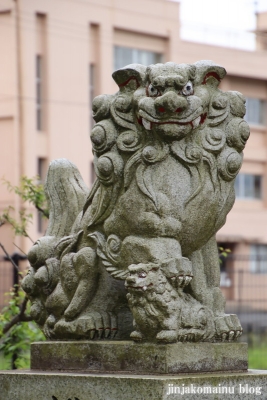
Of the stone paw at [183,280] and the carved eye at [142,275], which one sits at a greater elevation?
the carved eye at [142,275]

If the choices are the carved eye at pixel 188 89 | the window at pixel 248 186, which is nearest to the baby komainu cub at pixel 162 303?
the carved eye at pixel 188 89

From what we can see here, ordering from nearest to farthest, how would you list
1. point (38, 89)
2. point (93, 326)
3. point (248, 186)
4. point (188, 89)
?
point (188, 89), point (93, 326), point (38, 89), point (248, 186)

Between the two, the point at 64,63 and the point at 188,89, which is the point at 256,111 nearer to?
the point at 64,63

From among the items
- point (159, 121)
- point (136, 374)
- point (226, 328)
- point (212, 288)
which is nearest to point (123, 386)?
point (136, 374)

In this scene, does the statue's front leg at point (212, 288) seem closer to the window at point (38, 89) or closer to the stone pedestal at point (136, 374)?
the stone pedestal at point (136, 374)

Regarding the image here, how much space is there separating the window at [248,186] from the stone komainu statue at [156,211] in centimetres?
2722

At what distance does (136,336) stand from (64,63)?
21773 mm

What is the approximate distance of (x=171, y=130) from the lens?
5.86 m

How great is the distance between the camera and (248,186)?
111 feet

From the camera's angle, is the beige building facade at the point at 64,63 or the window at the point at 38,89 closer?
the beige building facade at the point at 64,63

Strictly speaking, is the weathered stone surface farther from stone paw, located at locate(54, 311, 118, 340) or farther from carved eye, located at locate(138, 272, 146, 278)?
carved eye, located at locate(138, 272, 146, 278)

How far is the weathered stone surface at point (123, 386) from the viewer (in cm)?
550

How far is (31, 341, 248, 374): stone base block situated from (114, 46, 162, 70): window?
76.4 feet

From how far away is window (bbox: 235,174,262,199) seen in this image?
3347 centimetres
